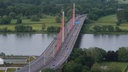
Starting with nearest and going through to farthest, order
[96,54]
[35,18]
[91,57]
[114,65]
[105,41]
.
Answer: [114,65], [91,57], [96,54], [105,41], [35,18]

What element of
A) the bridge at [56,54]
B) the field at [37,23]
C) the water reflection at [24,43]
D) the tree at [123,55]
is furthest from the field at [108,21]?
the tree at [123,55]

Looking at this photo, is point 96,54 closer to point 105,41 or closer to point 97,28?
point 105,41

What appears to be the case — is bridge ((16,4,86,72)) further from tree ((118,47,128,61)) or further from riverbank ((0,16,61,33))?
riverbank ((0,16,61,33))

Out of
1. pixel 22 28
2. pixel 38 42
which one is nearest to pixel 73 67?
pixel 38 42

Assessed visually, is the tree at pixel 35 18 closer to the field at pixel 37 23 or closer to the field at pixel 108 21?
the field at pixel 37 23

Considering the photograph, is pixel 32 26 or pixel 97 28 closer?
pixel 97 28

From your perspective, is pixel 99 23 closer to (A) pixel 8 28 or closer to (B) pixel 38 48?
(A) pixel 8 28

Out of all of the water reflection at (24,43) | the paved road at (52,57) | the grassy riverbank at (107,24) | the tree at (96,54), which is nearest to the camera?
the paved road at (52,57)

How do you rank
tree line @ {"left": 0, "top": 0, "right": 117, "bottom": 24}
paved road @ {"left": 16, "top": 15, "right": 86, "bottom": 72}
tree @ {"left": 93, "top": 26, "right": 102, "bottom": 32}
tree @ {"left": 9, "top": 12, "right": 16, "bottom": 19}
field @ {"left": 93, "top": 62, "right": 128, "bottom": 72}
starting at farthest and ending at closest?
1. tree line @ {"left": 0, "top": 0, "right": 117, "bottom": 24}
2. tree @ {"left": 9, "top": 12, "right": 16, "bottom": 19}
3. tree @ {"left": 93, "top": 26, "right": 102, "bottom": 32}
4. field @ {"left": 93, "top": 62, "right": 128, "bottom": 72}
5. paved road @ {"left": 16, "top": 15, "right": 86, "bottom": 72}

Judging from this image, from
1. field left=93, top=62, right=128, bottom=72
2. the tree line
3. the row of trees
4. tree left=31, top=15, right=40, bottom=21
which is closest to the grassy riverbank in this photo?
the tree line
